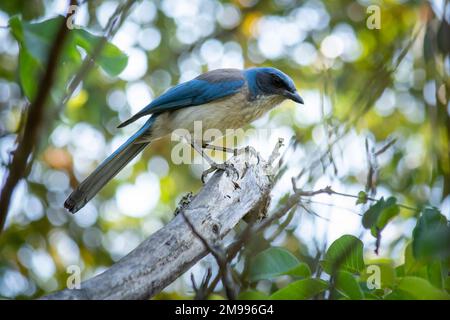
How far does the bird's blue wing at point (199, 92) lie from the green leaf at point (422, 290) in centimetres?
349

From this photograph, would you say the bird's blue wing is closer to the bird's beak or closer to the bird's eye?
the bird's eye

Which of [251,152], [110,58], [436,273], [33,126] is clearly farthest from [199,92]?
[33,126]

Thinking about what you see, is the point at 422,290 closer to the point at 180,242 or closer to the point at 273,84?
the point at 180,242

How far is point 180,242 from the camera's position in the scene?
10.9 ft

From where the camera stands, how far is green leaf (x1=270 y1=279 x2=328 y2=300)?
9.16 ft

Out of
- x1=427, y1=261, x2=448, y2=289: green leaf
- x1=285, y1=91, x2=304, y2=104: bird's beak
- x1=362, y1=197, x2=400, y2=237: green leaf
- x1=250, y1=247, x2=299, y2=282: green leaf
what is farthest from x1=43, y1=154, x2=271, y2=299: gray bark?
x1=285, y1=91, x2=304, y2=104: bird's beak

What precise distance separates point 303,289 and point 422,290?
1.75 ft

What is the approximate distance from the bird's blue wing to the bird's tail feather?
0.19 metres

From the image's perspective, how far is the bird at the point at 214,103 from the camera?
5.71m

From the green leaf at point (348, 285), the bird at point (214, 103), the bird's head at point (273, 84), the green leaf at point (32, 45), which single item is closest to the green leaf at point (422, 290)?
the green leaf at point (348, 285)

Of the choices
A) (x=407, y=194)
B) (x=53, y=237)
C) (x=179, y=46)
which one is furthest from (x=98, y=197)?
(x=407, y=194)

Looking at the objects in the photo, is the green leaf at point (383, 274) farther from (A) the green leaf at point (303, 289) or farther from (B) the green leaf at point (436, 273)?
(A) the green leaf at point (303, 289)

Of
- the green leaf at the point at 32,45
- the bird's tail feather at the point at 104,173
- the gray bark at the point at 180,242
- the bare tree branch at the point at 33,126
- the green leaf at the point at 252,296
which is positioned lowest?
the green leaf at the point at 252,296
